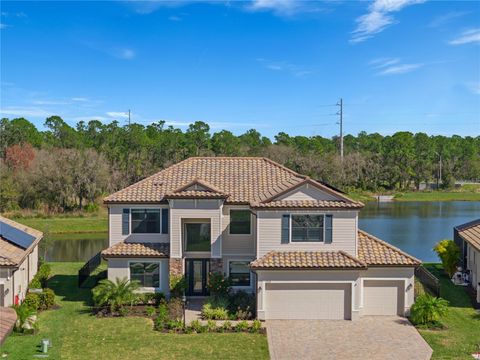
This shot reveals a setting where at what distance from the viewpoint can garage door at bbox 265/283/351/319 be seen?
2067cm

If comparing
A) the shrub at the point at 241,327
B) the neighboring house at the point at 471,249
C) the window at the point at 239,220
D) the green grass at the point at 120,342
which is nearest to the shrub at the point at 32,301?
the green grass at the point at 120,342

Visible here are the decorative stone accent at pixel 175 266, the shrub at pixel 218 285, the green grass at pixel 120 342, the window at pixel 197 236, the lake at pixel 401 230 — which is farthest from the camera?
the lake at pixel 401 230

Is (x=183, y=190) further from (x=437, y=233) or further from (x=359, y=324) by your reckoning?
(x=437, y=233)

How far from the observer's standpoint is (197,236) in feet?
76.2

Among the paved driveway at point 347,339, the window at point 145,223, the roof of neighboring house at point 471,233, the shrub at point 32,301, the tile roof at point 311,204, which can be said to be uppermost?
the tile roof at point 311,204

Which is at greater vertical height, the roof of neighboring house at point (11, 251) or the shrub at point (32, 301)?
the roof of neighboring house at point (11, 251)

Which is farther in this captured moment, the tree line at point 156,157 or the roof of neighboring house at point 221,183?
the tree line at point 156,157

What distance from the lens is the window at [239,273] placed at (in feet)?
76.8

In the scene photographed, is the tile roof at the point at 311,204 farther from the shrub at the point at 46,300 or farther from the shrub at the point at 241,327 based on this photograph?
the shrub at the point at 46,300

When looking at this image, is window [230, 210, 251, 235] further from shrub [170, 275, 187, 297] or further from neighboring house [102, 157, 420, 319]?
shrub [170, 275, 187, 297]

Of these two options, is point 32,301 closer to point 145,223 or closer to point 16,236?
point 16,236

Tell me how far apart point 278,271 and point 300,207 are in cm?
283

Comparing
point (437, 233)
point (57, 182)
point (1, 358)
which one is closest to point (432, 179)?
point (437, 233)

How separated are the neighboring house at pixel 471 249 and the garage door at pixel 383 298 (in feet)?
13.1
